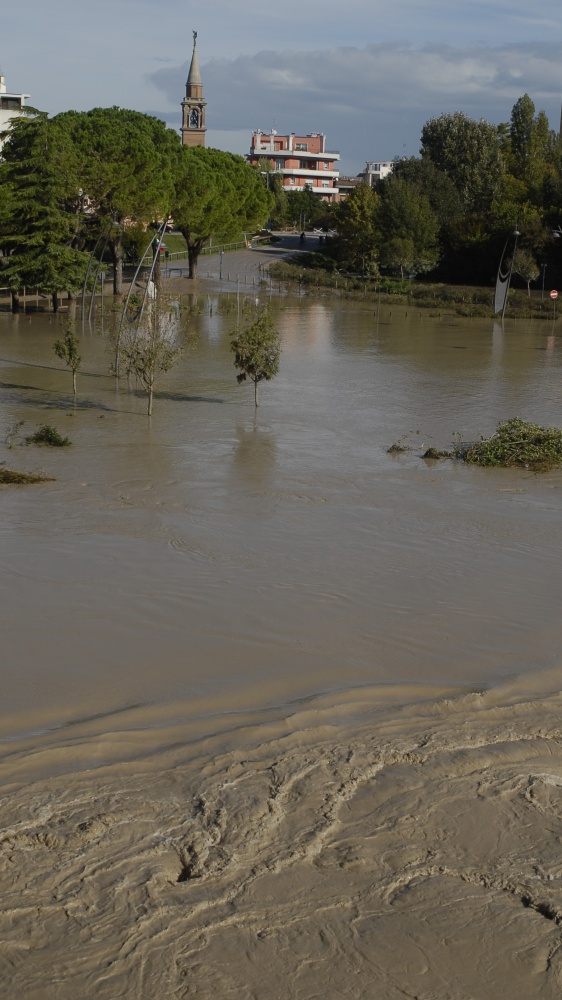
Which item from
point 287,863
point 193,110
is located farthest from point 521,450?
point 193,110

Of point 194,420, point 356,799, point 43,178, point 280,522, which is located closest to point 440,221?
point 43,178

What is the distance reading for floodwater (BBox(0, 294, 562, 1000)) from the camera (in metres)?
5.07

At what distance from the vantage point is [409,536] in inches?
527

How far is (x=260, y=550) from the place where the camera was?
12.5m

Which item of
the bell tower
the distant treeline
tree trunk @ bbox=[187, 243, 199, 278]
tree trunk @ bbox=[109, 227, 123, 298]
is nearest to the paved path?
tree trunk @ bbox=[187, 243, 199, 278]

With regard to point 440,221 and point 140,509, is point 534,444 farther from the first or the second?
point 440,221

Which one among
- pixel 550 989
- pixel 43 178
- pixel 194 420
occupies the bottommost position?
pixel 550 989

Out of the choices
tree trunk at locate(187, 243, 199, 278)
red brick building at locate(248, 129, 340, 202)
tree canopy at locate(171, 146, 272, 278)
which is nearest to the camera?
tree canopy at locate(171, 146, 272, 278)

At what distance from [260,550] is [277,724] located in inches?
200

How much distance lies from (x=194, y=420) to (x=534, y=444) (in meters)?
7.25

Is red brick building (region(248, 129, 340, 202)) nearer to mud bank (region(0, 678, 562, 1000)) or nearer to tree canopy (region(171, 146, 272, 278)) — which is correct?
tree canopy (region(171, 146, 272, 278))

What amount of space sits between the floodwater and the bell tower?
92.3 m

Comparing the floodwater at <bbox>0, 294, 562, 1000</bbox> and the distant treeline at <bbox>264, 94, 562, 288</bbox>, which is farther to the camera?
the distant treeline at <bbox>264, 94, 562, 288</bbox>

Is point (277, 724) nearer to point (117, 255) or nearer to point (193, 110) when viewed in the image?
point (117, 255)
